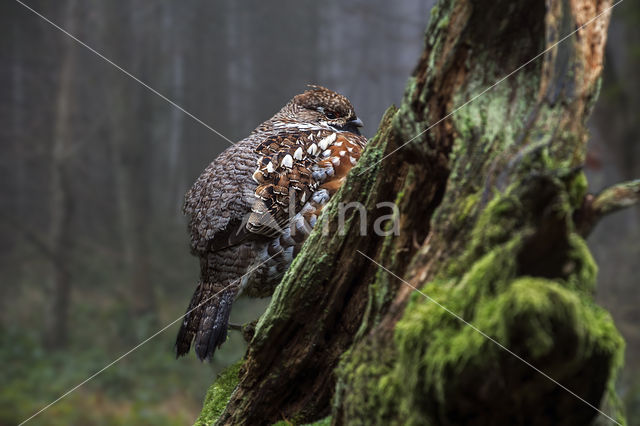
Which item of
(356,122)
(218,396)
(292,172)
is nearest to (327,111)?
(356,122)

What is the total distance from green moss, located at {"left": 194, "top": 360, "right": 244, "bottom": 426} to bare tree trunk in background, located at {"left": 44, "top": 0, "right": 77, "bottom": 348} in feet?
25.8

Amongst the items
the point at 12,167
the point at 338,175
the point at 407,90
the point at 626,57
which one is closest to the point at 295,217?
the point at 338,175

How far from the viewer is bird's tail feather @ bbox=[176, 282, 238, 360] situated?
10.1ft

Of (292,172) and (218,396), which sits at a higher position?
(292,172)

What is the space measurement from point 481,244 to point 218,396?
200 centimetres

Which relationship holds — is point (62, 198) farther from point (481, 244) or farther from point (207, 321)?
point (481, 244)

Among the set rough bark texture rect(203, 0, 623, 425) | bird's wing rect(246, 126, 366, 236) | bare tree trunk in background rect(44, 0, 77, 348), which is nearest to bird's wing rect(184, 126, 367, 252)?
bird's wing rect(246, 126, 366, 236)

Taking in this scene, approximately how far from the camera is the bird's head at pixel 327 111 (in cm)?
403

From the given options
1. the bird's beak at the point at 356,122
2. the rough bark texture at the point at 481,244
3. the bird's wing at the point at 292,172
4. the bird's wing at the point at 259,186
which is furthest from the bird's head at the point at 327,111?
the rough bark texture at the point at 481,244

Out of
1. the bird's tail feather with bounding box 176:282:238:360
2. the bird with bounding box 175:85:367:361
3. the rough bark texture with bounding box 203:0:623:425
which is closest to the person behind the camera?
the rough bark texture with bounding box 203:0:623:425

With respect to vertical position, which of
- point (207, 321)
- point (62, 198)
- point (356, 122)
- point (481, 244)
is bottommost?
point (62, 198)

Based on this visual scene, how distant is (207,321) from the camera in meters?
3.14

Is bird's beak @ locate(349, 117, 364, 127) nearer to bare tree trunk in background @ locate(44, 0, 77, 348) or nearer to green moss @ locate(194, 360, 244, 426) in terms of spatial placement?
green moss @ locate(194, 360, 244, 426)

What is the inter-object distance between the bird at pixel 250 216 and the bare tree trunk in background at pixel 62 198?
7311 mm
